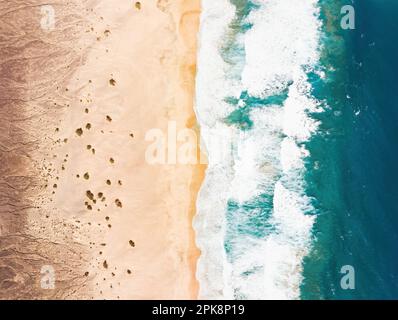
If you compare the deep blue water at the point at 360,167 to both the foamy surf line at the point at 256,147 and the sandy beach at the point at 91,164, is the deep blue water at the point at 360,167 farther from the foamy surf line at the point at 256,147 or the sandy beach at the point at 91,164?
the sandy beach at the point at 91,164

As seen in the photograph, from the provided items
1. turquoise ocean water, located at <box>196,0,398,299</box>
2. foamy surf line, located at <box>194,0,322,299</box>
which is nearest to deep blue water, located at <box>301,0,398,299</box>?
turquoise ocean water, located at <box>196,0,398,299</box>

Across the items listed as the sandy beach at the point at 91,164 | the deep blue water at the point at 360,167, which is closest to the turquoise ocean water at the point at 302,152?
the deep blue water at the point at 360,167

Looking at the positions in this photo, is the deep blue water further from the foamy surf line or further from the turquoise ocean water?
the foamy surf line

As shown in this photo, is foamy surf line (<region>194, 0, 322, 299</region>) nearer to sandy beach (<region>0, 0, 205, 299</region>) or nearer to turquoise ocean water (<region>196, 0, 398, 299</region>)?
turquoise ocean water (<region>196, 0, 398, 299</region>)

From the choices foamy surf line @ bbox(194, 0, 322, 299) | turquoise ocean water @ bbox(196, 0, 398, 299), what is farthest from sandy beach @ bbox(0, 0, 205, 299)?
turquoise ocean water @ bbox(196, 0, 398, 299)
